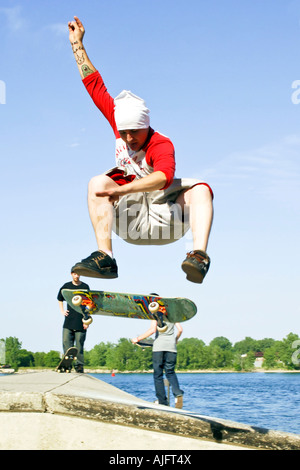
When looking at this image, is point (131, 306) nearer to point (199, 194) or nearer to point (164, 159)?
point (199, 194)

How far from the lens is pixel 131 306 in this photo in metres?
Result: 4.04

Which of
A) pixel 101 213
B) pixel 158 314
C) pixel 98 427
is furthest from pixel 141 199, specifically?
pixel 98 427

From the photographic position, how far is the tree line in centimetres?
8031

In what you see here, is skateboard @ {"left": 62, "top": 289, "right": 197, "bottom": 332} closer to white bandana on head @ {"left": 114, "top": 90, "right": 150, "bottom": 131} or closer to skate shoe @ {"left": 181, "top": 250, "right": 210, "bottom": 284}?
skate shoe @ {"left": 181, "top": 250, "right": 210, "bottom": 284}

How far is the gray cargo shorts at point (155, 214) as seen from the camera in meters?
4.15

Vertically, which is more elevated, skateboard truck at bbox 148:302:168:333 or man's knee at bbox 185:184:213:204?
man's knee at bbox 185:184:213:204

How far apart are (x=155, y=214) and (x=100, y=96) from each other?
1242 mm

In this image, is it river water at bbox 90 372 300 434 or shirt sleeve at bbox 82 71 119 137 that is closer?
Answer: shirt sleeve at bbox 82 71 119 137

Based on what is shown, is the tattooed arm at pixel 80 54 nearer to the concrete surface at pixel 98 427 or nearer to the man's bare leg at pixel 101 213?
the man's bare leg at pixel 101 213

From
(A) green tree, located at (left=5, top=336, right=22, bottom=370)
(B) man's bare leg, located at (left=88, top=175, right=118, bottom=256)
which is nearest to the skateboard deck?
(B) man's bare leg, located at (left=88, top=175, right=118, bottom=256)

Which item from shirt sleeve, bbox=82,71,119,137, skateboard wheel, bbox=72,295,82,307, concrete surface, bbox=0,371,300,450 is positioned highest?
shirt sleeve, bbox=82,71,119,137

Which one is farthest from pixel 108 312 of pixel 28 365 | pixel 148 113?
pixel 28 365
